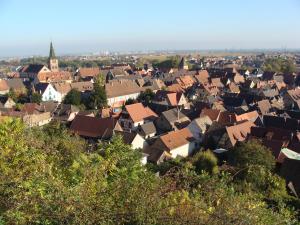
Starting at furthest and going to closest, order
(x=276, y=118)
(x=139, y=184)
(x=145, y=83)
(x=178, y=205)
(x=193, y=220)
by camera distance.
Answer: (x=145, y=83)
(x=276, y=118)
(x=139, y=184)
(x=178, y=205)
(x=193, y=220)

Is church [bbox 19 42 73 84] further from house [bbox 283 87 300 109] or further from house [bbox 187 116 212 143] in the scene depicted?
house [bbox 187 116 212 143]

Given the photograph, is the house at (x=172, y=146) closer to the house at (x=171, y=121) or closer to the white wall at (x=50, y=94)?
the house at (x=171, y=121)

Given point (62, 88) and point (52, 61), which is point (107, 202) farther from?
point (52, 61)

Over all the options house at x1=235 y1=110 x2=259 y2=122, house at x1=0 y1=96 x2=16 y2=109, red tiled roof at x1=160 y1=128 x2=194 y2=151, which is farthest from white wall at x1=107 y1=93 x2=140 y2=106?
red tiled roof at x1=160 y1=128 x2=194 y2=151

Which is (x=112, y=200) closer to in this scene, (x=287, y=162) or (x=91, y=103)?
(x=287, y=162)

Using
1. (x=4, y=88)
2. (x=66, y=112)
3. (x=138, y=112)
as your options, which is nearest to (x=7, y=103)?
(x=66, y=112)

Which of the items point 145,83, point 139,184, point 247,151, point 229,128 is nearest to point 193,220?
point 139,184
